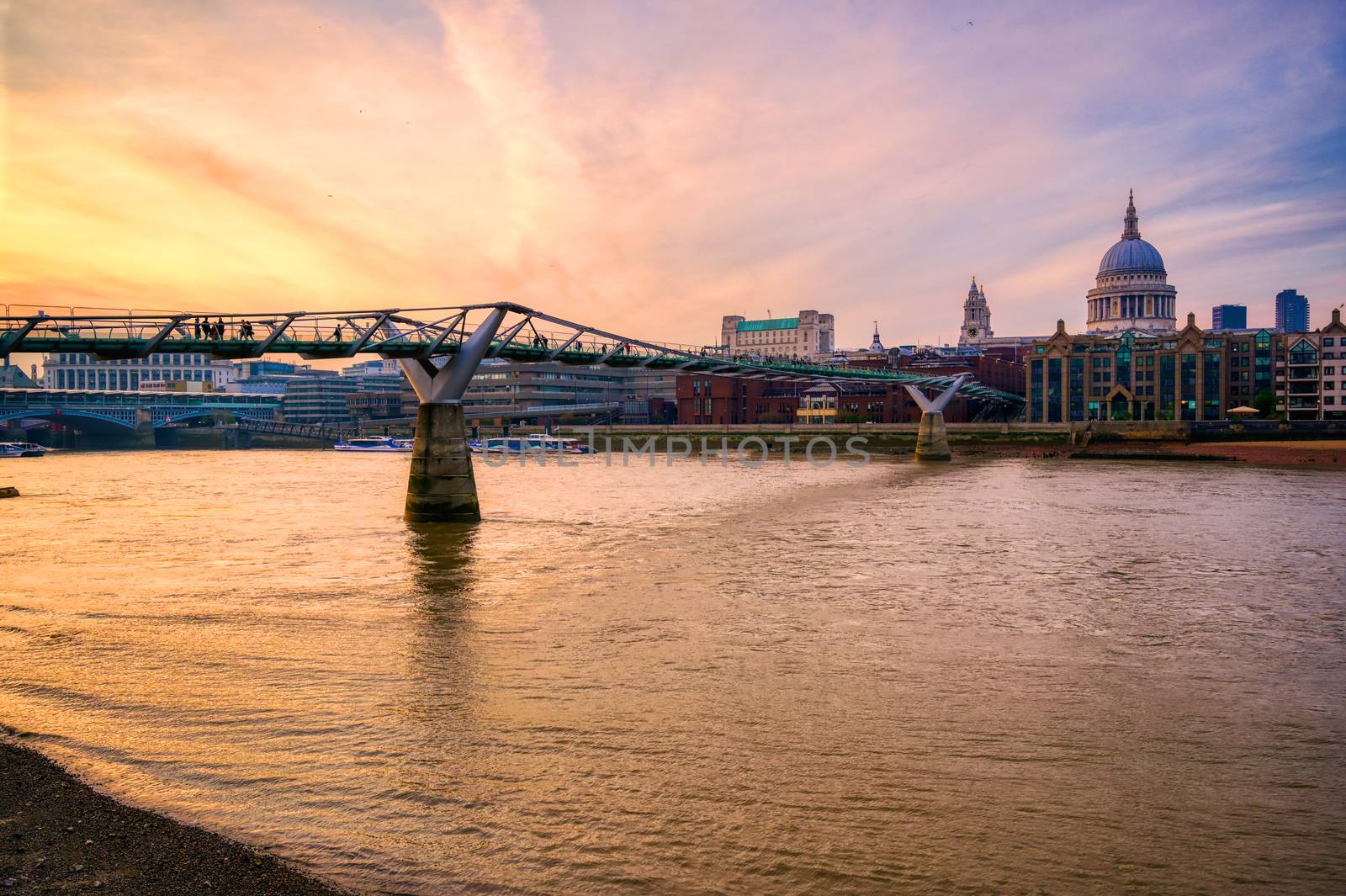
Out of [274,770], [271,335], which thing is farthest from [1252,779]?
[271,335]

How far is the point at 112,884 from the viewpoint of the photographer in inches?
278

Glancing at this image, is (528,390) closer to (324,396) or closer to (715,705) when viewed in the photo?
(324,396)

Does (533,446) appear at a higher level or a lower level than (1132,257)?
lower

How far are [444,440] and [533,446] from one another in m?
70.6

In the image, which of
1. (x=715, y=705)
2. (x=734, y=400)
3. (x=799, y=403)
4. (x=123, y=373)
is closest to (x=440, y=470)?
(x=715, y=705)

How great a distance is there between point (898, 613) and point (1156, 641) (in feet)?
14.3

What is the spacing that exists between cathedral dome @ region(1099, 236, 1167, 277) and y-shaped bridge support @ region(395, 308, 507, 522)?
164 m

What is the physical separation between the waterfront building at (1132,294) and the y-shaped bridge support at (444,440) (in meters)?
154

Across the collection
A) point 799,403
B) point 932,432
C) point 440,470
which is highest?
point 799,403

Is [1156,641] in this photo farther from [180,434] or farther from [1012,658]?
[180,434]

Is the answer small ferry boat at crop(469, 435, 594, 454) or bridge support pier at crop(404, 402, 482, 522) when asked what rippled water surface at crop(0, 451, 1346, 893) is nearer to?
bridge support pier at crop(404, 402, 482, 522)

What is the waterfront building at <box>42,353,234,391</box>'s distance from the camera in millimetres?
172500

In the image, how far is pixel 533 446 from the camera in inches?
4050

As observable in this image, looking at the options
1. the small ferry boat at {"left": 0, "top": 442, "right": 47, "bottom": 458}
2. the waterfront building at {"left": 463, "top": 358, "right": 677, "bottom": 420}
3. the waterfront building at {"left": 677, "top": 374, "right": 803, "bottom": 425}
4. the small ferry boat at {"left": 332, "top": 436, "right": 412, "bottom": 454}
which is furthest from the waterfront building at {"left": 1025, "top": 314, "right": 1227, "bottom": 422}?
the small ferry boat at {"left": 0, "top": 442, "right": 47, "bottom": 458}
